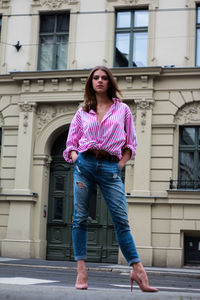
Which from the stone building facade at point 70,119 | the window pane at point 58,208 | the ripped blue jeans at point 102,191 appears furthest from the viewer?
the window pane at point 58,208

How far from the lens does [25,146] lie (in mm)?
17141

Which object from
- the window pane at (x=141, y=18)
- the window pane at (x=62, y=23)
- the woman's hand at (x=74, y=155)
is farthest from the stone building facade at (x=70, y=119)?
the woman's hand at (x=74, y=155)

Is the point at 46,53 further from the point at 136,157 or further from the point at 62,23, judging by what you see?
the point at 136,157

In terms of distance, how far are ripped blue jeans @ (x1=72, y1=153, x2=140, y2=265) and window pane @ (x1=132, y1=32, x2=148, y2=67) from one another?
12976mm

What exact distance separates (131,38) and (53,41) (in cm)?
259

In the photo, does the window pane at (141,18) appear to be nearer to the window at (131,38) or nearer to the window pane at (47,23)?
the window at (131,38)

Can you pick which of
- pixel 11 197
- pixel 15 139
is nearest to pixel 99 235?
pixel 11 197

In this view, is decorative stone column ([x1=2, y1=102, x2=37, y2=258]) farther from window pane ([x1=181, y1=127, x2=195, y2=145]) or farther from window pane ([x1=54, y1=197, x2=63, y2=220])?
window pane ([x1=181, y1=127, x2=195, y2=145])

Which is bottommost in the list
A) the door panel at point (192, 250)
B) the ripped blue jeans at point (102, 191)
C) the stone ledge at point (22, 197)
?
the door panel at point (192, 250)

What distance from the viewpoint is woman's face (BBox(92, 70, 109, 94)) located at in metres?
4.36

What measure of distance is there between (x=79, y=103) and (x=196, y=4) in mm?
4702

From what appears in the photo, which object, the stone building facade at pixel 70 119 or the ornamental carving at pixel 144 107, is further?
the ornamental carving at pixel 144 107

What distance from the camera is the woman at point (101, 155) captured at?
4.08 metres

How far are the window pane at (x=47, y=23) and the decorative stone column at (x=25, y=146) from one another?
8.80 feet
